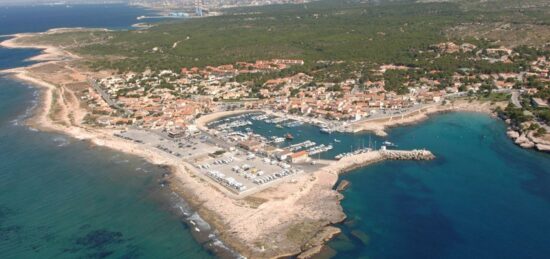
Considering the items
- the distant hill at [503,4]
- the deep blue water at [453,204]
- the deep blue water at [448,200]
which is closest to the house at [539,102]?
the deep blue water at [448,200]

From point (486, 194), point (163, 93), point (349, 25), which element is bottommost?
point (486, 194)

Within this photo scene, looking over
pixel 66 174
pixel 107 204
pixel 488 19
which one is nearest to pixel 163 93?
pixel 66 174

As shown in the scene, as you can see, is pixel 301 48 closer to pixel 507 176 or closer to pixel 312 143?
pixel 312 143

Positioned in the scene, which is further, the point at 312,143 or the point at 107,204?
the point at 312,143

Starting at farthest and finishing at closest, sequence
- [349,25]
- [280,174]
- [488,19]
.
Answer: [349,25] → [488,19] → [280,174]

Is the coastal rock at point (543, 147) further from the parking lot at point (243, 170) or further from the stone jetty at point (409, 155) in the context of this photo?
the parking lot at point (243, 170)

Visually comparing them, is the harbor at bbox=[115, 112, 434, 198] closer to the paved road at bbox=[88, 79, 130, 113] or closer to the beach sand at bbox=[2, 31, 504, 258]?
the beach sand at bbox=[2, 31, 504, 258]
